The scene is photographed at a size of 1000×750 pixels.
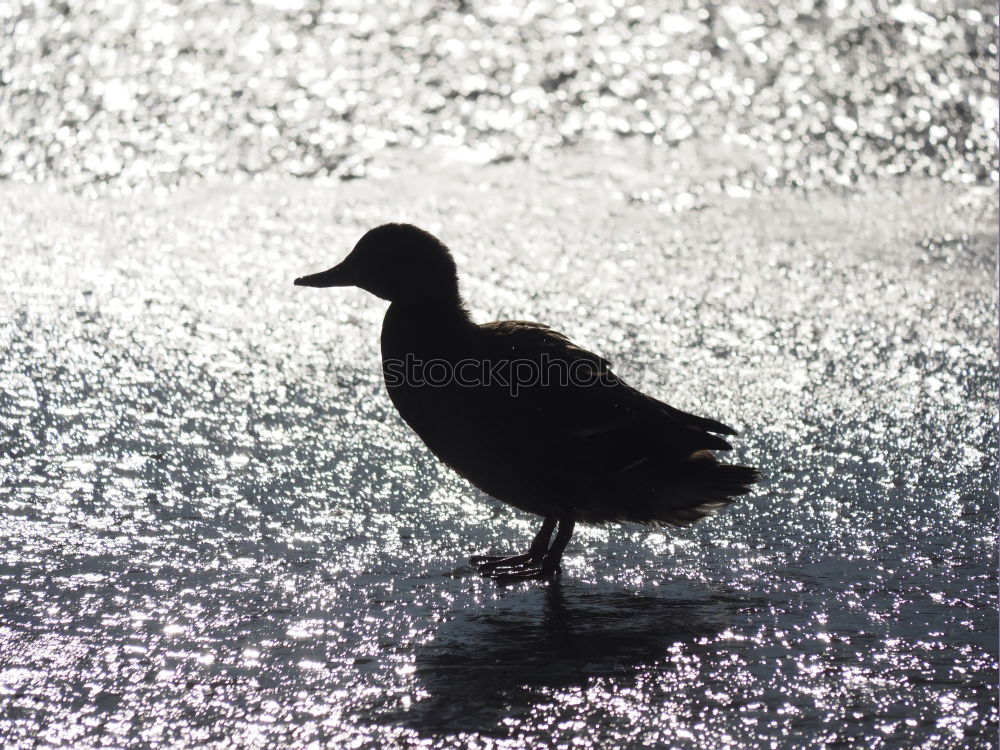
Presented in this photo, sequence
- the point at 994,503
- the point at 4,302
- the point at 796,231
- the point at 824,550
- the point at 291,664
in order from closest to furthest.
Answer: the point at 291,664
the point at 824,550
the point at 994,503
the point at 4,302
the point at 796,231

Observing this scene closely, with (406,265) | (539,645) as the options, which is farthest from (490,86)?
(539,645)

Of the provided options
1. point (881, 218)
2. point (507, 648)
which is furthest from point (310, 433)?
point (881, 218)

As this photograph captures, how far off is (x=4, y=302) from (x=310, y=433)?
6.25ft

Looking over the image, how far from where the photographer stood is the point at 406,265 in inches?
156

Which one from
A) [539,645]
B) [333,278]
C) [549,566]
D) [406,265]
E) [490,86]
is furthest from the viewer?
[490,86]

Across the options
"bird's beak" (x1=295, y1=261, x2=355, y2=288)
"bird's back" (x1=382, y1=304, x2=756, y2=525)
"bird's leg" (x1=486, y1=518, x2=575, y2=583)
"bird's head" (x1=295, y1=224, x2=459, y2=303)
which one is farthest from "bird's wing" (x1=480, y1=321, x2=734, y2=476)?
"bird's beak" (x1=295, y1=261, x2=355, y2=288)

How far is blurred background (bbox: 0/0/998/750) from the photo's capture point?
117 inches

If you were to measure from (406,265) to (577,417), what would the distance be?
74 cm

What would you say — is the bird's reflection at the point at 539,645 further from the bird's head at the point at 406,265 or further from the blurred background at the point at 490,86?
the blurred background at the point at 490,86

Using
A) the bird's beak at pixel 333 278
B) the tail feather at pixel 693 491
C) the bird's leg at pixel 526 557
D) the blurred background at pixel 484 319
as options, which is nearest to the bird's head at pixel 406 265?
the bird's beak at pixel 333 278

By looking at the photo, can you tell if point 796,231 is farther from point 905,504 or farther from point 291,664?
point 291,664

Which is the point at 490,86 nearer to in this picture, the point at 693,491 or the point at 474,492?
the point at 474,492

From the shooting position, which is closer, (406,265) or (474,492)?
(406,265)

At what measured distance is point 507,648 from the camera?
316 centimetres
